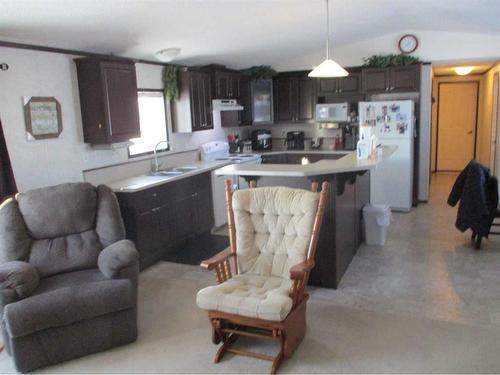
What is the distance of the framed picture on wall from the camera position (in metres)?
3.75

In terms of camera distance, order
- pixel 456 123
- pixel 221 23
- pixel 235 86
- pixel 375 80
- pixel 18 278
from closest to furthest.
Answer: pixel 18 278 → pixel 221 23 → pixel 375 80 → pixel 235 86 → pixel 456 123

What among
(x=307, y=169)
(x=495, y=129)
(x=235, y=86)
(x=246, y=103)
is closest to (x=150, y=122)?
(x=235, y=86)

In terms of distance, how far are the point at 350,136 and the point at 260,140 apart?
1.49m

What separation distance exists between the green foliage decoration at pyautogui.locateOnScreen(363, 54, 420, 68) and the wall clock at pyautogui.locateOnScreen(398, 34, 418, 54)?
0.42 ft

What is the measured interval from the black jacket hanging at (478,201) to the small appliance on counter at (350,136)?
2.38 meters

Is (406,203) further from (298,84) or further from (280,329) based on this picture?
(280,329)

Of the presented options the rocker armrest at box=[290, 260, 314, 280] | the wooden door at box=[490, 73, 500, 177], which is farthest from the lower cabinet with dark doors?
the wooden door at box=[490, 73, 500, 177]

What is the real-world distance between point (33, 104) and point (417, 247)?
4.09 meters

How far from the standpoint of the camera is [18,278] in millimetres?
2756

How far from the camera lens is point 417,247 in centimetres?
474

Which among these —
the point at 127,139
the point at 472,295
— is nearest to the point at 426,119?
the point at 472,295

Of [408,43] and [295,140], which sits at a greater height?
[408,43]

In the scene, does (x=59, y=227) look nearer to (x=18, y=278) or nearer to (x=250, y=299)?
(x=18, y=278)

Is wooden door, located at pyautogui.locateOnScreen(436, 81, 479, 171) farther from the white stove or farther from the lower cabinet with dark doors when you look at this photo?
the lower cabinet with dark doors
